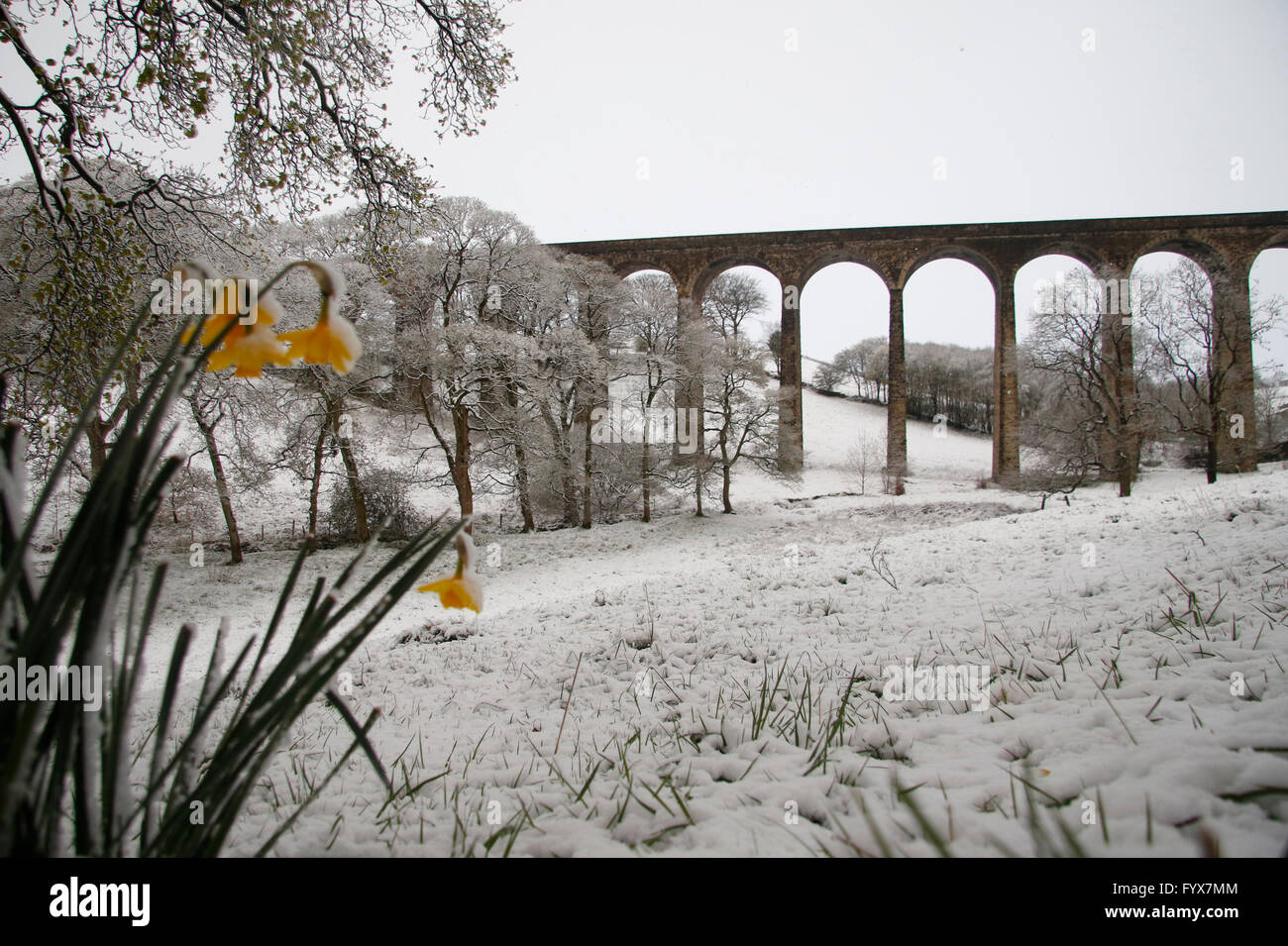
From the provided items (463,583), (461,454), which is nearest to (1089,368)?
(461,454)

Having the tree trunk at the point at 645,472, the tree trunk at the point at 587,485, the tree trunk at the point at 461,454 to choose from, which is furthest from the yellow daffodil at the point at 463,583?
the tree trunk at the point at 645,472

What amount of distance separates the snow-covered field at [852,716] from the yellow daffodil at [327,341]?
3.18 feet

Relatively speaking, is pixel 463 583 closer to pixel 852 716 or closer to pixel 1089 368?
pixel 852 716

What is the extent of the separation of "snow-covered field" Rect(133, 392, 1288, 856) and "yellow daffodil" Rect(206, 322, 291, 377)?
1.00 meters

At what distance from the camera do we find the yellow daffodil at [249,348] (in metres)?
0.85

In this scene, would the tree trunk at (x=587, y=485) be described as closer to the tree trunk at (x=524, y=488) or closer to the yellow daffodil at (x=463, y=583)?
the tree trunk at (x=524, y=488)

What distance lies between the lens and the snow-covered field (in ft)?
3.82

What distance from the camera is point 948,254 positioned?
22.0 metres

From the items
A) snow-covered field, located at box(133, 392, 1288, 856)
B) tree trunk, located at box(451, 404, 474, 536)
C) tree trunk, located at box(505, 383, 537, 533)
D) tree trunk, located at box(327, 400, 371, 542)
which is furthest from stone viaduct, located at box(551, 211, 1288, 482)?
snow-covered field, located at box(133, 392, 1288, 856)

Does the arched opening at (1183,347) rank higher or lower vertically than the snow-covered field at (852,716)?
higher

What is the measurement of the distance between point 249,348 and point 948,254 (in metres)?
26.6

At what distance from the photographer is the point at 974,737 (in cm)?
176
